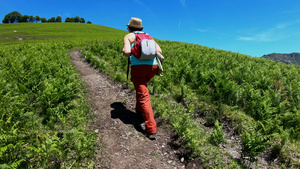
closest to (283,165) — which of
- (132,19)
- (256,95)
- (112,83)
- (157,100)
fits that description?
(256,95)

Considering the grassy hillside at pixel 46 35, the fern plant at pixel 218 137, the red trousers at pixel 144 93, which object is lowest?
the fern plant at pixel 218 137

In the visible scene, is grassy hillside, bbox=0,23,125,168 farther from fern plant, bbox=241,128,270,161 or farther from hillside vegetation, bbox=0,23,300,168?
fern plant, bbox=241,128,270,161

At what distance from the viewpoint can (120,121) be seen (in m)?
4.95

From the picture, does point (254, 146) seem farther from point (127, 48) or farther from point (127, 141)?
point (127, 48)

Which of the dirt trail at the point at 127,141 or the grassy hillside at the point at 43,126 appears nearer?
the grassy hillside at the point at 43,126

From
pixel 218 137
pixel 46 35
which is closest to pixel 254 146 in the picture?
pixel 218 137

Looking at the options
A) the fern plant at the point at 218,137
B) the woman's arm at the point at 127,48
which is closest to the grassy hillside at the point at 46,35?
the woman's arm at the point at 127,48

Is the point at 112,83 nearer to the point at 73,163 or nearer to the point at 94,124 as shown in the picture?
the point at 94,124

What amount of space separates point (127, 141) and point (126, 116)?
4.17 ft

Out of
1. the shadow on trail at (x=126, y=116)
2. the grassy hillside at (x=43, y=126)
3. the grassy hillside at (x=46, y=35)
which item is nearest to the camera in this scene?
the grassy hillside at (x=43, y=126)

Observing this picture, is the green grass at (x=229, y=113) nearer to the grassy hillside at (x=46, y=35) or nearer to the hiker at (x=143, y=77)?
the hiker at (x=143, y=77)

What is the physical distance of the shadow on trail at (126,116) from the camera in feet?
16.1

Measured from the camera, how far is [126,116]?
531 cm

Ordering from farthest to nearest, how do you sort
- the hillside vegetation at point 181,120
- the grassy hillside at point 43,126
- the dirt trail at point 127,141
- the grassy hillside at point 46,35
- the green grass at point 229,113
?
→ the grassy hillside at point 46,35
the green grass at point 229,113
the dirt trail at point 127,141
the hillside vegetation at point 181,120
the grassy hillside at point 43,126
